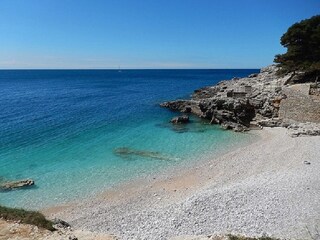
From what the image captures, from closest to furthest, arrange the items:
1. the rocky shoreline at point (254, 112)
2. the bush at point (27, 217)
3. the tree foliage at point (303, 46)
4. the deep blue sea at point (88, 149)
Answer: the bush at point (27, 217) < the deep blue sea at point (88, 149) < the rocky shoreline at point (254, 112) < the tree foliage at point (303, 46)

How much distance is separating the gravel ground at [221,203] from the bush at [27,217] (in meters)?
2.70

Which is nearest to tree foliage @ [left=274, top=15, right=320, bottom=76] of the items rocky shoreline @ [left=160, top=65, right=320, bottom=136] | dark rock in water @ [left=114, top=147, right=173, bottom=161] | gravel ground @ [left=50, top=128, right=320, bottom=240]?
rocky shoreline @ [left=160, top=65, right=320, bottom=136]

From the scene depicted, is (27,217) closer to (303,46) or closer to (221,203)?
(221,203)

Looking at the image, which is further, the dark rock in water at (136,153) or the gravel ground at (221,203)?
the dark rock in water at (136,153)

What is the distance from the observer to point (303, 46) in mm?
45719

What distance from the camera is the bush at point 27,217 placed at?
13.5 meters

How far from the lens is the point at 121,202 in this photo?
19.4m

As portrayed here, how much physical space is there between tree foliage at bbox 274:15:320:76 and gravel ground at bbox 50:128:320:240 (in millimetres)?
23116

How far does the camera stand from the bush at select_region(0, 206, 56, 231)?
1355 centimetres

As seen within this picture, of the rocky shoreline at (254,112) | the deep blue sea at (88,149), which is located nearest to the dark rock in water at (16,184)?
the deep blue sea at (88,149)

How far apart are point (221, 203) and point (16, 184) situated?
1418cm

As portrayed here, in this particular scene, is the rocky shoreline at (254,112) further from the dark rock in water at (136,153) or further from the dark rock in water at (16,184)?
the dark rock in water at (16,184)

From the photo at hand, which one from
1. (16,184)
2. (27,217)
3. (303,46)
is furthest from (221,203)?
(303,46)

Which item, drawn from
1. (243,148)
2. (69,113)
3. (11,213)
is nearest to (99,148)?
(243,148)
